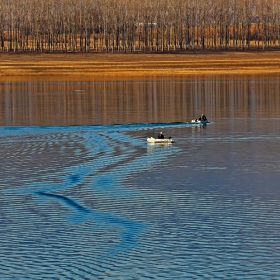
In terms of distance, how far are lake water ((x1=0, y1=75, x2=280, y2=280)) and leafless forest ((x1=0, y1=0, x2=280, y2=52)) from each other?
328 ft

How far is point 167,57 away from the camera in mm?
120250

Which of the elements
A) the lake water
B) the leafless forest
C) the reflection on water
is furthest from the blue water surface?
the leafless forest

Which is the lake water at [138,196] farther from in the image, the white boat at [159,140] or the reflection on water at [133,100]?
the reflection on water at [133,100]

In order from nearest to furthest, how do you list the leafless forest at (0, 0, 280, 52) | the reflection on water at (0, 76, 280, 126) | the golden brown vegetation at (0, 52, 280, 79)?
the reflection on water at (0, 76, 280, 126) < the golden brown vegetation at (0, 52, 280, 79) < the leafless forest at (0, 0, 280, 52)

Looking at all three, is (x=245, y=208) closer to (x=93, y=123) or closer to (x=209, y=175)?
(x=209, y=175)

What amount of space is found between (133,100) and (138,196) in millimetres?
35318

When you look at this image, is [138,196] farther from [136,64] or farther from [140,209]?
[136,64]

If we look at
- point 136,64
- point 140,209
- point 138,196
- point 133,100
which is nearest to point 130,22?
point 136,64

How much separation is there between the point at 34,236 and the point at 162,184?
6792mm

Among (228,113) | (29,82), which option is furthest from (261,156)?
(29,82)

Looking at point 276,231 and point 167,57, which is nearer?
point 276,231

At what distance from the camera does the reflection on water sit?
152ft

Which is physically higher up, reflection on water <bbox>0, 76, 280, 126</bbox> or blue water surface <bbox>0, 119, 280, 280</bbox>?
reflection on water <bbox>0, 76, 280, 126</bbox>

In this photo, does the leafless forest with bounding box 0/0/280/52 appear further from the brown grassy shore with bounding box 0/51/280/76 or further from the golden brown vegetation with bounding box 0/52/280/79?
the golden brown vegetation with bounding box 0/52/280/79
